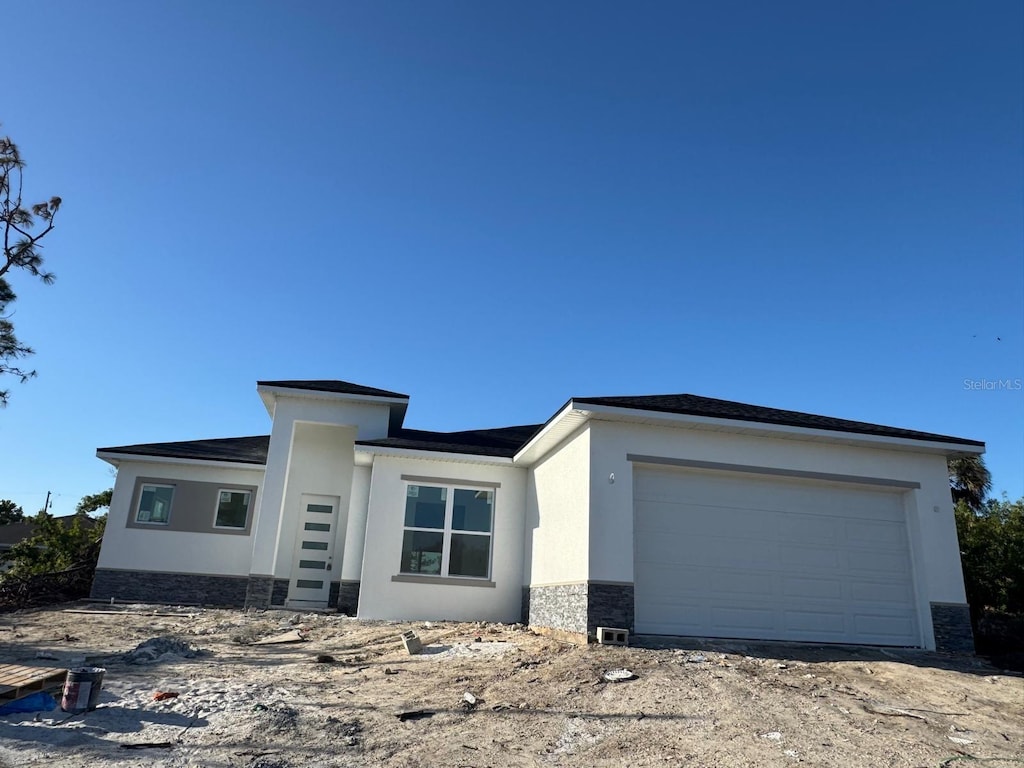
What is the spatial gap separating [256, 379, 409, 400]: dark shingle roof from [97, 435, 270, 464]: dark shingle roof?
2.73m

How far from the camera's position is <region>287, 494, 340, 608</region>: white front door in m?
15.8

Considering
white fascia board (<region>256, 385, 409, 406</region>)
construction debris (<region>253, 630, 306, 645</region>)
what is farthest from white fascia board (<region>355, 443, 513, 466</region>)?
construction debris (<region>253, 630, 306, 645</region>)

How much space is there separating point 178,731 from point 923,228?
14.9 meters

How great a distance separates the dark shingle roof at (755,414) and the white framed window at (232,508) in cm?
1117

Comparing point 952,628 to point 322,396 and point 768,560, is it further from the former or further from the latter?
point 322,396

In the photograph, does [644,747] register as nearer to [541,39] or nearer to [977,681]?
[977,681]

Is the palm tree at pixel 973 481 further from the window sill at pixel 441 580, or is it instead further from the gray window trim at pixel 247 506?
the gray window trim at pixel 247 506

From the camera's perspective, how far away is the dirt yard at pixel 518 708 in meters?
5.16

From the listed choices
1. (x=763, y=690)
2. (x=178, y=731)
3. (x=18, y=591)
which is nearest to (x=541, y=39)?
(x=763, y=690)

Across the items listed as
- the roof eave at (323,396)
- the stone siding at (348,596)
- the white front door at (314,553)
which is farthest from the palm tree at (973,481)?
the white front door at (314,553)

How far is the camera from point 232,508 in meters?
16.9

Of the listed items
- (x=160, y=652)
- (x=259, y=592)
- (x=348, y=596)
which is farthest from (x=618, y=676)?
(x=259, y=592)

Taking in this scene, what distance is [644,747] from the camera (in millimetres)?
5309

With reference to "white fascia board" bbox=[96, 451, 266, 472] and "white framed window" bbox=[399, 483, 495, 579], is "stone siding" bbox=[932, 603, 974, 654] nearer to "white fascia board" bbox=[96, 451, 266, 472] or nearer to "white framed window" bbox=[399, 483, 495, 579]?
"white framed window" bbox=[399, 483, 495, 579]
